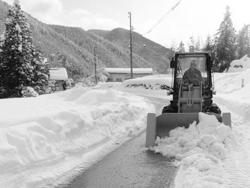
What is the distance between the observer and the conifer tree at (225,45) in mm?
63406

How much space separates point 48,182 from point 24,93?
29.4 meters

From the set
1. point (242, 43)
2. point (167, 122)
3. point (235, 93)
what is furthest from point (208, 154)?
point (242, 43)

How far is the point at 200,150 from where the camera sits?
7.78 m

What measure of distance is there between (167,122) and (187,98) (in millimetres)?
1363

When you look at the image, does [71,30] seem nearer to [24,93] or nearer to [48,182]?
[24,93]

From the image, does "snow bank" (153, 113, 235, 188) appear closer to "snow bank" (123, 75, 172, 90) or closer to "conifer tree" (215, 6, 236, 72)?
"snow bank" (123, 75, 172, 90)

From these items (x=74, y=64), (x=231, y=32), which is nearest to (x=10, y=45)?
(x=231, y=32)

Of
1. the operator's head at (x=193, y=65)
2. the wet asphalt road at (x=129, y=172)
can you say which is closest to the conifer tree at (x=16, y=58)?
the operator's head at (x=193, y=65)

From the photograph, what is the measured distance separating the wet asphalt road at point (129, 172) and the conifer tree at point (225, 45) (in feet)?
189

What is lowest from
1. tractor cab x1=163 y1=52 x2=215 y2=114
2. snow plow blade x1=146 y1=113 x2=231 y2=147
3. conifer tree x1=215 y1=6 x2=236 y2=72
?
snow plow blade x1=146 y1=113 x2=231 y2=147

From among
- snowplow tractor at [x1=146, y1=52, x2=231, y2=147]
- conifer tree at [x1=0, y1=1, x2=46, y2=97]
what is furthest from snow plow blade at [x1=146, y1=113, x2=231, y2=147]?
conifer tree at [x1=0, y1=1, x2=46, y2=97]

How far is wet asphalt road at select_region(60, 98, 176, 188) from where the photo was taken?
6.33m

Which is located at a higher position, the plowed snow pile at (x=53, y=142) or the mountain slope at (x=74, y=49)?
the mountain slope at (x=74, y=49)

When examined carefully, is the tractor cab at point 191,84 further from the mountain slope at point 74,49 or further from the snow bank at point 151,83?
the mountain slope at point 74,49
